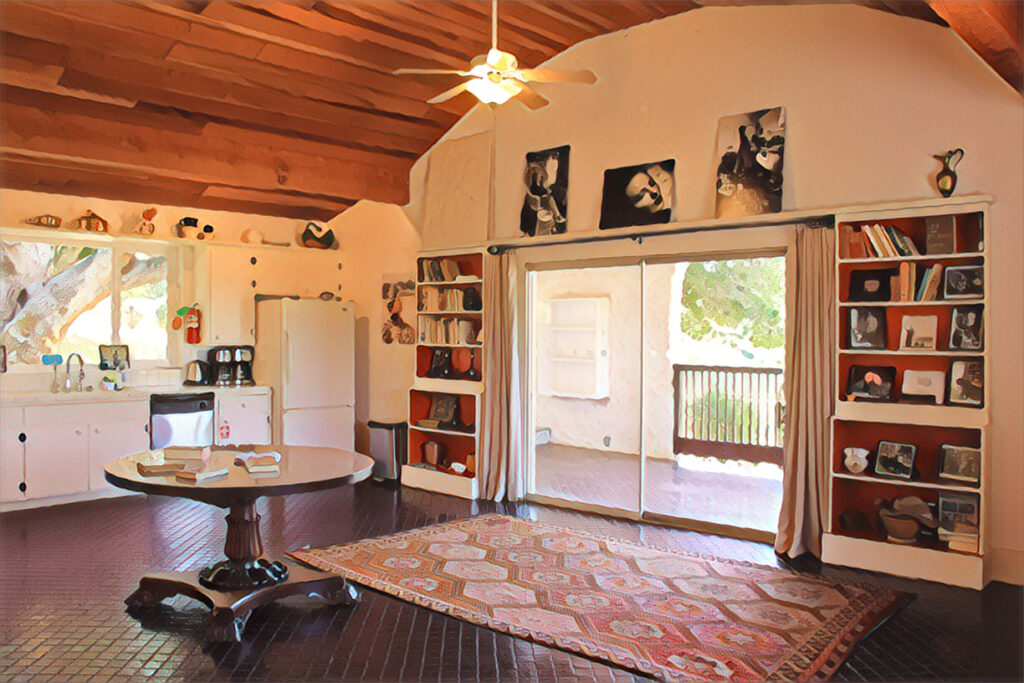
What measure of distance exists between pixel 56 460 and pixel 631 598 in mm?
4919

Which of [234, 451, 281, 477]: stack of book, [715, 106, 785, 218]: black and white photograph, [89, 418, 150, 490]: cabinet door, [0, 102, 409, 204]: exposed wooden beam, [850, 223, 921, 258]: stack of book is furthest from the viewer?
[89, 418, 150, 490]: cabinet door

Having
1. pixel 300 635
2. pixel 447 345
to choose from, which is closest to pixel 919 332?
pixel 447 345

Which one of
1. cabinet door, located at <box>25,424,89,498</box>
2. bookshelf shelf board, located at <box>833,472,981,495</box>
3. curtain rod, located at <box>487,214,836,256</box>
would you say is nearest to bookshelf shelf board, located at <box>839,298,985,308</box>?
curtain rod, located at <box>487,214,836,256</box>

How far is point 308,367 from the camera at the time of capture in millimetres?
7621

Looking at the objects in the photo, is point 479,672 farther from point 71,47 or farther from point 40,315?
point 40,315

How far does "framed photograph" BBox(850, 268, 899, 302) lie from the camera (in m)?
4.77

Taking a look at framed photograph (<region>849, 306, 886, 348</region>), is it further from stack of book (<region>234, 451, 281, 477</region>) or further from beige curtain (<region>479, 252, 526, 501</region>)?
stack of book (<region>234, 451, 281, 477</region>)

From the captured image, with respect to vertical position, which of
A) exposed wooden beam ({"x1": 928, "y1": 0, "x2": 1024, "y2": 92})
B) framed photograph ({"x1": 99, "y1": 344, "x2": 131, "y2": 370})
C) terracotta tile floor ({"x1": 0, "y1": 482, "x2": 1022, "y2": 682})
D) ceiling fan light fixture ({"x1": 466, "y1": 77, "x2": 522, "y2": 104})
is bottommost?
terracotta tile floor ({"x1": 0, "y1": 482, "x2": 1022, "y2": 682})

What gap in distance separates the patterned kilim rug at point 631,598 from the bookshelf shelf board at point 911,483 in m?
0.71

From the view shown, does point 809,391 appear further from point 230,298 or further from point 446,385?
point 230,298

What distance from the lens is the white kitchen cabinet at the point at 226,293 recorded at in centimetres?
737

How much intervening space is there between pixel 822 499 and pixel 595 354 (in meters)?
2.59

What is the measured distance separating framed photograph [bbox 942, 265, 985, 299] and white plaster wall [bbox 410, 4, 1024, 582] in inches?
6.5

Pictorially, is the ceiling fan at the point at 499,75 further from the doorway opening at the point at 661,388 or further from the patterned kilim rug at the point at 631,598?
the patterned kilim rug at the point at 631,598
